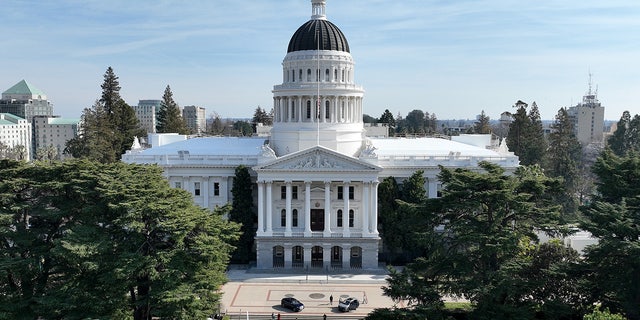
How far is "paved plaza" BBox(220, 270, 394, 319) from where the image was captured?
44.7 meters

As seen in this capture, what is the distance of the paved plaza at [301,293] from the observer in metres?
44.7

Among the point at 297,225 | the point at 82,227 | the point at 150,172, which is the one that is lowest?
the point at 297,225

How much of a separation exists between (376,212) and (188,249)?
87.5 feet

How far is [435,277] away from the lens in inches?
1362

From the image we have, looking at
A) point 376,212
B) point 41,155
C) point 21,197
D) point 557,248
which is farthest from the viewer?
point 41,155

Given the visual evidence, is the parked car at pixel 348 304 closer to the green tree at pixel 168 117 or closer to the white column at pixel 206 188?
the white column at pixel 206 188

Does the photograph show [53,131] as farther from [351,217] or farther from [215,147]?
[351,217]

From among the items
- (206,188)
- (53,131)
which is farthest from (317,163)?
(53,131)

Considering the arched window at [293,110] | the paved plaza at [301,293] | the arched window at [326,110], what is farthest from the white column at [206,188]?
the arched window at [326,110]

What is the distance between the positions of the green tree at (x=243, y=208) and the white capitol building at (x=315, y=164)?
3.94ft

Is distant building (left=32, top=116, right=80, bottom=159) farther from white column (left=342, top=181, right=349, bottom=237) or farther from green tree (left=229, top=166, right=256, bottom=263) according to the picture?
white column (left=342, top=181, right=349, bottom=237)

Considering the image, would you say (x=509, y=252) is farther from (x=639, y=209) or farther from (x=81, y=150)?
(x=81, y=150)

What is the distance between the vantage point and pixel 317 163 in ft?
183

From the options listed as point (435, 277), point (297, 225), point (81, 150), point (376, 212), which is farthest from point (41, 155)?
point (435, 277)
